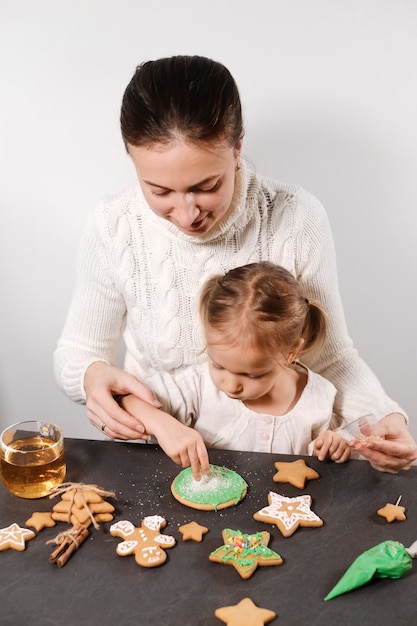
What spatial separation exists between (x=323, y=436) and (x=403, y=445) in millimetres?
145

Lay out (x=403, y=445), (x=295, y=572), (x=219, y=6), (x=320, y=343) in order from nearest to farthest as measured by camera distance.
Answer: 1. (x=295, y=572)
2. (x=403, y=445)
3. (x=320, y=343)
4. (x=219, y=6)

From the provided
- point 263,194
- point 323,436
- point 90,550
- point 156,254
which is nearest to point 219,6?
point 263,194

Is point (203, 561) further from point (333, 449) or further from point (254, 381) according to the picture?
point (254, 381)

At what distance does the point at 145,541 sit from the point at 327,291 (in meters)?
0.82

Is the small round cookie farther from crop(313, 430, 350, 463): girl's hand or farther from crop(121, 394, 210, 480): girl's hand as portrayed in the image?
crop(313, 430, 350, 463): girl's hand

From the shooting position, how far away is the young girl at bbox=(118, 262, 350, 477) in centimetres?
150

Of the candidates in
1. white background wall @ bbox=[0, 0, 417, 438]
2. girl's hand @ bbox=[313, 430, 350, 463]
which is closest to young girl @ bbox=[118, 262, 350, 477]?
girl's hand @ bbox=[313, 430, 350, 463]

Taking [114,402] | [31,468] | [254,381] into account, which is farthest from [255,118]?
[31,468]

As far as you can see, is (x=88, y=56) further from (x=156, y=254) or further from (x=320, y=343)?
(x=320, y=343)

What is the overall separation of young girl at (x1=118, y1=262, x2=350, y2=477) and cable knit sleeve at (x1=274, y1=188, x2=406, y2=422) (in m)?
0.08

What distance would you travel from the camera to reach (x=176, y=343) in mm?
1800

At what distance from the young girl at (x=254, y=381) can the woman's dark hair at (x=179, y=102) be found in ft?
1.06

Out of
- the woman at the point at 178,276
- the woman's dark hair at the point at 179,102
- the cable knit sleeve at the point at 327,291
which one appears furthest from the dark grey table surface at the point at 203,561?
the woman's dark hair at the point at 179,102

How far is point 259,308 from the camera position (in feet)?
4.96
